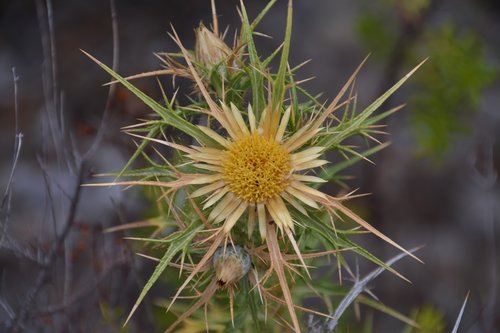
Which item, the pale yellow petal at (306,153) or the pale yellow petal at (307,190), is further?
the pale yellow petal at (306,153)

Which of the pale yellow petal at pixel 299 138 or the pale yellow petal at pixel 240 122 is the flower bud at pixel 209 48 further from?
the pale yellow petal at pixel 299 138

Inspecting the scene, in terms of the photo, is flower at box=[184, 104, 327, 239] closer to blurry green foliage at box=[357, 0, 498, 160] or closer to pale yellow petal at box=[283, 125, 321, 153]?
pale yellow petal at box=[283, 125, 321, 153]

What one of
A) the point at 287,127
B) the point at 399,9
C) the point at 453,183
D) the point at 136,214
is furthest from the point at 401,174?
the point at 287,127

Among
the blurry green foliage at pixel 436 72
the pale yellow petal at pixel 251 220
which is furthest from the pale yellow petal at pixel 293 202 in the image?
the blurry green foliage at pixel 436 72

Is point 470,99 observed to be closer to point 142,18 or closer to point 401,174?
point 401,174

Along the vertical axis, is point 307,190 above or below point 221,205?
above

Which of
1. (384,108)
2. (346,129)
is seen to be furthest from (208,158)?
(384,108)

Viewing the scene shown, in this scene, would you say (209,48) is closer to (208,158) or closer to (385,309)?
(208,158)
